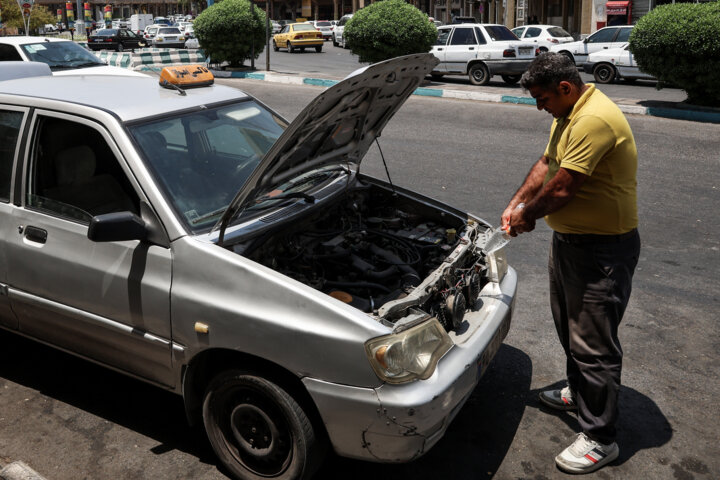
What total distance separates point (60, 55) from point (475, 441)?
1296 cm

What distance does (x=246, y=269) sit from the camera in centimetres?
307

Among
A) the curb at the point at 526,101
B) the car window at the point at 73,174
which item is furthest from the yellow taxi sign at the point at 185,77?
the curb at the point at 526,101

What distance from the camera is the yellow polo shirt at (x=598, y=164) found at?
3.20 meters

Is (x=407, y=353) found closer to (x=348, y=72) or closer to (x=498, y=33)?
(x=498, y=33)

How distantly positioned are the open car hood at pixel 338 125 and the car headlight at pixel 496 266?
42.2 inches

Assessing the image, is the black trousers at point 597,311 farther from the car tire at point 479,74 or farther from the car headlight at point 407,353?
the car tire at point 479,74

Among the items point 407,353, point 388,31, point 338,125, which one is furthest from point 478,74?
point 407,353

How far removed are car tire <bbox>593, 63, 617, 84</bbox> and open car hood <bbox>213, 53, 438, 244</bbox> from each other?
1684cm

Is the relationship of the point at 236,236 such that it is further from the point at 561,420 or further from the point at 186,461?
the point at 561,420

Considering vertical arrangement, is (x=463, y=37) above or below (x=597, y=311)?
above

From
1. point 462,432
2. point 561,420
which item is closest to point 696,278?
point 561,420

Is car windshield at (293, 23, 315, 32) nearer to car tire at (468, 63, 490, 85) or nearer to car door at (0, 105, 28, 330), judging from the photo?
car tire at (468, 63, 490, 85)

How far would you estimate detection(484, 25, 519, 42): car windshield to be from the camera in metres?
18.8

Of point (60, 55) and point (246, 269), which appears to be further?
point (60, 55)
